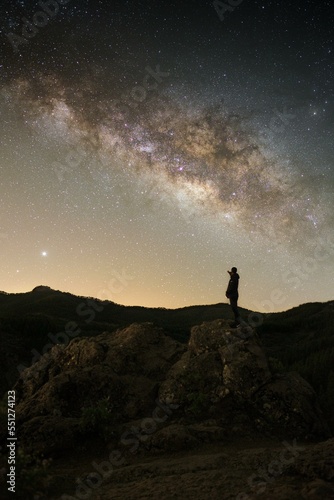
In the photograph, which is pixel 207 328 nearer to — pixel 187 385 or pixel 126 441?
pixel 187 385

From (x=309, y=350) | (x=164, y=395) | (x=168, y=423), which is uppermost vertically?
(x=309, y=350)

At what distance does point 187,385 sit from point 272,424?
7.76 feet

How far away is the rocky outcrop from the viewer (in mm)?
8070

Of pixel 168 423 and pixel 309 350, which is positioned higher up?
pixel 309 350

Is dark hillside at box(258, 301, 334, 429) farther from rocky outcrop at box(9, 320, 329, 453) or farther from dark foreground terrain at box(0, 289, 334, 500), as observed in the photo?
rocky outcrop at box(9, 320, 329, 453)

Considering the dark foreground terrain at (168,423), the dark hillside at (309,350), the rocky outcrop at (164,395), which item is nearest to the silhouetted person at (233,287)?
the dark foreground terrain at (168,423)

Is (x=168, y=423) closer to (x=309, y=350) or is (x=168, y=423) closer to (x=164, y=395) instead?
(x=164, y=395)

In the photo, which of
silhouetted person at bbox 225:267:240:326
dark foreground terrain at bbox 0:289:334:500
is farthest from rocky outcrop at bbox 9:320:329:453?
silhouetted person at bbox 225:267:240:326

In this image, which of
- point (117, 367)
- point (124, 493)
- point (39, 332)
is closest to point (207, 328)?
point (117, 367)

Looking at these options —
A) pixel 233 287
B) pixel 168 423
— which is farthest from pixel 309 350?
pixel 168 423

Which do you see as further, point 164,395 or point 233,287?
point 233,287

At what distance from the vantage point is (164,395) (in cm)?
957

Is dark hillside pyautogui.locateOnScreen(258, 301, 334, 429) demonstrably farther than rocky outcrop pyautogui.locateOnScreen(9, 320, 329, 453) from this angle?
Yes

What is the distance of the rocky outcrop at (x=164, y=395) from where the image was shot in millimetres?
8070
